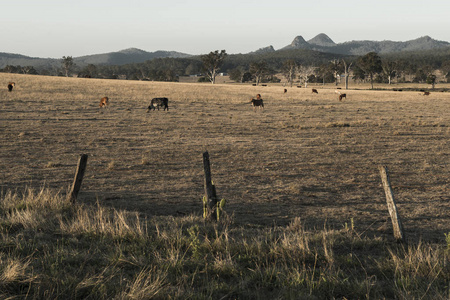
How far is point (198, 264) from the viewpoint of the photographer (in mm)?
5359

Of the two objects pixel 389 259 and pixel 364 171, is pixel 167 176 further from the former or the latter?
pixel 389 259

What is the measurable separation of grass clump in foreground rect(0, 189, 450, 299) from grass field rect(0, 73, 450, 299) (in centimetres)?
3

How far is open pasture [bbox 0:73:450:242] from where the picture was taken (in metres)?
9.02

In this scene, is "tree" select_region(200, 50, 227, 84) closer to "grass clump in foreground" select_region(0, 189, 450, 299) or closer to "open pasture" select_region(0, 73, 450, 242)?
"open pasture" select_region(0, 73, 450, 242)

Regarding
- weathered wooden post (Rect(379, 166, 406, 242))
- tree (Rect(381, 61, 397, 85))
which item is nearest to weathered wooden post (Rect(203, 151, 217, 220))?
weathered wooden post (Rect(379, 166, 406, 242))

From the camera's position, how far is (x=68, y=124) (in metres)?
23.9

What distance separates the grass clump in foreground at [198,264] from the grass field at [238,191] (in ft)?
0.09

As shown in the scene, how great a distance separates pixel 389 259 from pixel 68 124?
21931 mm

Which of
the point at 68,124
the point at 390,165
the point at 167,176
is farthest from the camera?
the point at 68,124

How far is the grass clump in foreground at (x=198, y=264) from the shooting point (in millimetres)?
4531

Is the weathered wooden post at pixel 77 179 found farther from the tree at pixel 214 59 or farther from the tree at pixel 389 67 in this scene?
the tree at pixel 389 67

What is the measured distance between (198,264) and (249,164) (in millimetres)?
8859

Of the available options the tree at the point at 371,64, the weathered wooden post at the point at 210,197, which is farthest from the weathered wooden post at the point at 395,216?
the tree at the point at 371,64

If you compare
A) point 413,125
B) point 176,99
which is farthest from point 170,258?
point 176,99
